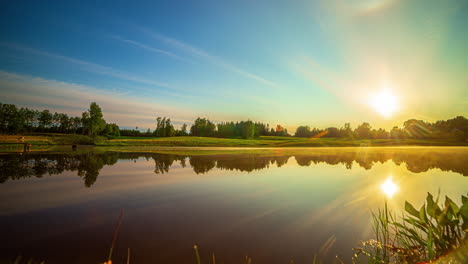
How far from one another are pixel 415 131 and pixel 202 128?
83.0 meters

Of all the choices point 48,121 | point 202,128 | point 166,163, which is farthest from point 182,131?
point 166,163

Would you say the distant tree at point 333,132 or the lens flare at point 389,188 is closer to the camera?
the lens flare at point 389,188

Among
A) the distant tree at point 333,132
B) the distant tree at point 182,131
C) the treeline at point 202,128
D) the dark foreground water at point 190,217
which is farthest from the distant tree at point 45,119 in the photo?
the distant tree at point 333,132

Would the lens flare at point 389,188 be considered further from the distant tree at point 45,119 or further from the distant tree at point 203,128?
the distant tree at point 45,119

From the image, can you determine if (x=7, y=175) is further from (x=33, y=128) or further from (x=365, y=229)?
(x=33, y=128)

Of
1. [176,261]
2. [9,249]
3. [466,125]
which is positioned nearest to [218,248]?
[176,261]

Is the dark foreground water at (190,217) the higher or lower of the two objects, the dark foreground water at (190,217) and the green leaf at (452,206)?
the lower

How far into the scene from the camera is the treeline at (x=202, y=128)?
55.7m

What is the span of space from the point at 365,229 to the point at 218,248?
3148 mm

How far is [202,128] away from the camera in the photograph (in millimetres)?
96125

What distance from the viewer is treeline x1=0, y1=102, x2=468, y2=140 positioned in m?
55.7

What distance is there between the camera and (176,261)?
3035 mm

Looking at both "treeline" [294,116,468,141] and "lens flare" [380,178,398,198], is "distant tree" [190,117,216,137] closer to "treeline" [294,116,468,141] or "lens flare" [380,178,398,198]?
"treeline" [294,116,468,141]

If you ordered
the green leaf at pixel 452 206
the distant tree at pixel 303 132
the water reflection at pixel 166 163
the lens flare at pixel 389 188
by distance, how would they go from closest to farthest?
1. the green leaf at pixel 452 206
2. the lens flare at pixel 389 188
3. the water reflection at pixel 166 163
4. the distant tree at pixel 303 132
